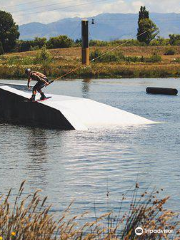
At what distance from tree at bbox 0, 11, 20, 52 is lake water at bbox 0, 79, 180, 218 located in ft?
419

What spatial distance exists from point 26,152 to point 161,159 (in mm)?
5580

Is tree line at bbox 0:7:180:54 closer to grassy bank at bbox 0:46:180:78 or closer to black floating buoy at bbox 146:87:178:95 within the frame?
grassy bank at bbox 0:46:180:78

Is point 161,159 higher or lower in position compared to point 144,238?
lower

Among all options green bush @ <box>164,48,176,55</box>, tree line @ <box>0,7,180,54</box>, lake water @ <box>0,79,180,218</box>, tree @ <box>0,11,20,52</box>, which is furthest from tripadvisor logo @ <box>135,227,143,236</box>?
tree @ <box>0,11,20,52</box>

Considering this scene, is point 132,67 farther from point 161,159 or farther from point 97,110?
point 161,159

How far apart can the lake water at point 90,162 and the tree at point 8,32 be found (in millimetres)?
127754

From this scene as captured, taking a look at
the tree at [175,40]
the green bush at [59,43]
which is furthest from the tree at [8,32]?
the tree at [175,40]

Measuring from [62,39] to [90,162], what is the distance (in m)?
126

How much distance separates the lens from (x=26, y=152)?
25.7m

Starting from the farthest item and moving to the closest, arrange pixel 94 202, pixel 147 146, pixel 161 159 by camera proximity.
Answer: pixel 147 146, pixel 161 159, pixel 94 202

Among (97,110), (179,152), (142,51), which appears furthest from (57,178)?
(142,51)

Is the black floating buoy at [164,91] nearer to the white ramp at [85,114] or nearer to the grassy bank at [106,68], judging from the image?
the grassy bank at [106,68]

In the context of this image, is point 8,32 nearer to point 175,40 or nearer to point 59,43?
point 59,43

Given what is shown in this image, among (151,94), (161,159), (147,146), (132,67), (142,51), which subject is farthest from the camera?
(142,51)
